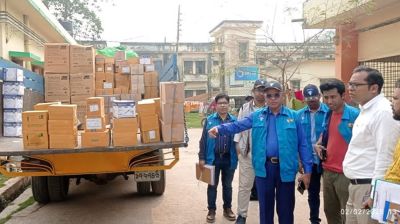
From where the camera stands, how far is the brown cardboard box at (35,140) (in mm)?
4949

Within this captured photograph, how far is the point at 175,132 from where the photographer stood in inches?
207

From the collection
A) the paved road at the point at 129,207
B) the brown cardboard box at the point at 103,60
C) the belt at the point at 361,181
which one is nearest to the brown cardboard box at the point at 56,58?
the brown cardboard box at the point at 103,60

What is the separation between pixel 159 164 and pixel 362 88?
2.96 m

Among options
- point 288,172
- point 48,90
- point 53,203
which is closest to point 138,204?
point 53,203

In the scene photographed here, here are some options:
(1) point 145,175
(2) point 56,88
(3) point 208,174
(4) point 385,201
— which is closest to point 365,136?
(4) point 385,201

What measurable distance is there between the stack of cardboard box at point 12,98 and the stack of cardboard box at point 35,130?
1.07 metres

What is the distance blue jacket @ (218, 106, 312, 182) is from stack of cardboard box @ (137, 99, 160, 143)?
155cm

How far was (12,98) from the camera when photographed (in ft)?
19.2

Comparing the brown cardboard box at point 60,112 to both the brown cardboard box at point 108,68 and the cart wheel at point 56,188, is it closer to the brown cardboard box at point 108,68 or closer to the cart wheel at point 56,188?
the cart wheel at point 56,188

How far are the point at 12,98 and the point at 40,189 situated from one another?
4.82 feet

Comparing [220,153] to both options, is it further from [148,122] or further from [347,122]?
[347,122]

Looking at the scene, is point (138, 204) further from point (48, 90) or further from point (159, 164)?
point (48, 90)

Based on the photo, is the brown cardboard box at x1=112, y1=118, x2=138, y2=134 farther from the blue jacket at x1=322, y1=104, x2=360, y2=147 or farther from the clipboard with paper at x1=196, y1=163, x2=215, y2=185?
the blue jacket at x1=322, y1=104, x2=360, y2=147

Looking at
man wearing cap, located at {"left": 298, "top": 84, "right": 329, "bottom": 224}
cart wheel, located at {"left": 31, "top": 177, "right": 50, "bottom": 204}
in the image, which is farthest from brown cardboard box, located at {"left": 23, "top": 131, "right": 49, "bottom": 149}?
man wearing cap, located at {"left": 298, "top": 84, "right": 329, "bottom": 224}
